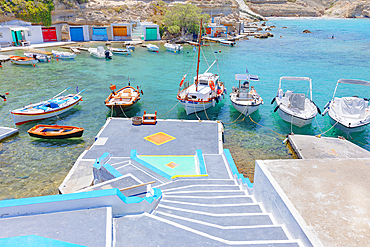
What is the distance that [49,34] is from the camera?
6700 cm

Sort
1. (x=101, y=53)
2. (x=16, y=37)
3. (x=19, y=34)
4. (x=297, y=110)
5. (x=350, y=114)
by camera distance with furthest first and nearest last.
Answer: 1. (x=19, y=34)
2. (x=16, y=37)
3. (x=101, y=53)
4. (x=297, y=110)
5. (x=350, y=114)

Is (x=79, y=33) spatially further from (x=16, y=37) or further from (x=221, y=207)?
(x=221, y=207)

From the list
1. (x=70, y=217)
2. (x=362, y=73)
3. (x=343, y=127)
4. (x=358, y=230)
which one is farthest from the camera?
(x=362, y=73)

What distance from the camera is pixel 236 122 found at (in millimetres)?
26250

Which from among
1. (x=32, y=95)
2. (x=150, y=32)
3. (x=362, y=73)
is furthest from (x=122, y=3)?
(x=362, y=73)

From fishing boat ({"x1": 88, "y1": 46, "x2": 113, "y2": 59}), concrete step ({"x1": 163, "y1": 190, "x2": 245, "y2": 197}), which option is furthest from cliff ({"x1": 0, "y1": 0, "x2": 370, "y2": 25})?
concrete step ({"x1": 163, "y1": 190, "x2": 245, "y2": 197})

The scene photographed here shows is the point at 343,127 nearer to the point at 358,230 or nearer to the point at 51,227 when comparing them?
the point at 358,230

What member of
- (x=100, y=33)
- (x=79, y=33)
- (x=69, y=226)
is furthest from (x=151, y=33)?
(x=69, y=226)

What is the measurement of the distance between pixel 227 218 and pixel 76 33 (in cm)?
7277

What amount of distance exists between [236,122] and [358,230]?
20047mm

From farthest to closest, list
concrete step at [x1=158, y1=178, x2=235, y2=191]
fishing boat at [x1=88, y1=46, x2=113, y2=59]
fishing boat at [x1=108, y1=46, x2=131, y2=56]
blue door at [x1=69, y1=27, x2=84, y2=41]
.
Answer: blue door at [x1=69, y1=27, x2=84, y2=41] < fishing boat at [x1=108, y1=46, x2=131, y2=56] < fishing boat at [x1=88, y1=46, x2=113, y2=59] < concrete step at [x1=158, y1=178, x2=235, y2=191]

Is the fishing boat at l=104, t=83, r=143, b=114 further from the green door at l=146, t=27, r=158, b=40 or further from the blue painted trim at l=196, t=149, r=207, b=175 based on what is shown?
the green door at l=146, t=27, r=158, b=40

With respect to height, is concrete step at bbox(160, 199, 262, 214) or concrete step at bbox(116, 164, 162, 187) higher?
concrete step at bbox(160, 199, 262, 214)

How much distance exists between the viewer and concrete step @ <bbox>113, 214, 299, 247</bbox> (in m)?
6.36
